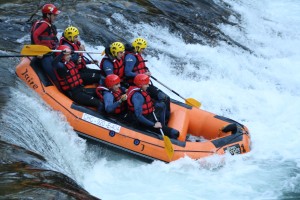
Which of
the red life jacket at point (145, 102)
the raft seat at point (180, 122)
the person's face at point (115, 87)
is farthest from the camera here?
the raft seat at point (180, 122)

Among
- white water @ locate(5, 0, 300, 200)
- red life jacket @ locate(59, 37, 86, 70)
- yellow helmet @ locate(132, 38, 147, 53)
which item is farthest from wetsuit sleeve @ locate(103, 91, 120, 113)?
yellow helmet @ locate(132, 38, 147, 53)

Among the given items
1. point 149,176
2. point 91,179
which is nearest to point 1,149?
point 91,179

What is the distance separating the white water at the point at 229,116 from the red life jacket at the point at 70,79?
0.53 m

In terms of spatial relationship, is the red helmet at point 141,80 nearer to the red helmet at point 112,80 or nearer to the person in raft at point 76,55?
the red helmet at point 112,80

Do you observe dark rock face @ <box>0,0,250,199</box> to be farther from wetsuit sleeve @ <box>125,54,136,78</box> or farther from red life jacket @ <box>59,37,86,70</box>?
wetsuit sleeve @ <box>125,54,136,78</box>

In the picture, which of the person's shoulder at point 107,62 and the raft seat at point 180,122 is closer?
the raft seat at point 180,122

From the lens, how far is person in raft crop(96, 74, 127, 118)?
25.8 ft

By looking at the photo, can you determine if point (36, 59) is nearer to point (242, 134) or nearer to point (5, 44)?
point (5, 44)

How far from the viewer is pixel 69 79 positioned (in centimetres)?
821

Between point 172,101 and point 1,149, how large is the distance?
3.99 meters

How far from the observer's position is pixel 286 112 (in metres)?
10.4

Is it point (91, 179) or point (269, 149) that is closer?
point (91, 179)

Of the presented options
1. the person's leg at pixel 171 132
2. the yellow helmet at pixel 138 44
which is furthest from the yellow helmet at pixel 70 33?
the person's leg at pixel 171 132

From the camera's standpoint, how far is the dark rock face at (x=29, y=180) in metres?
4.83
